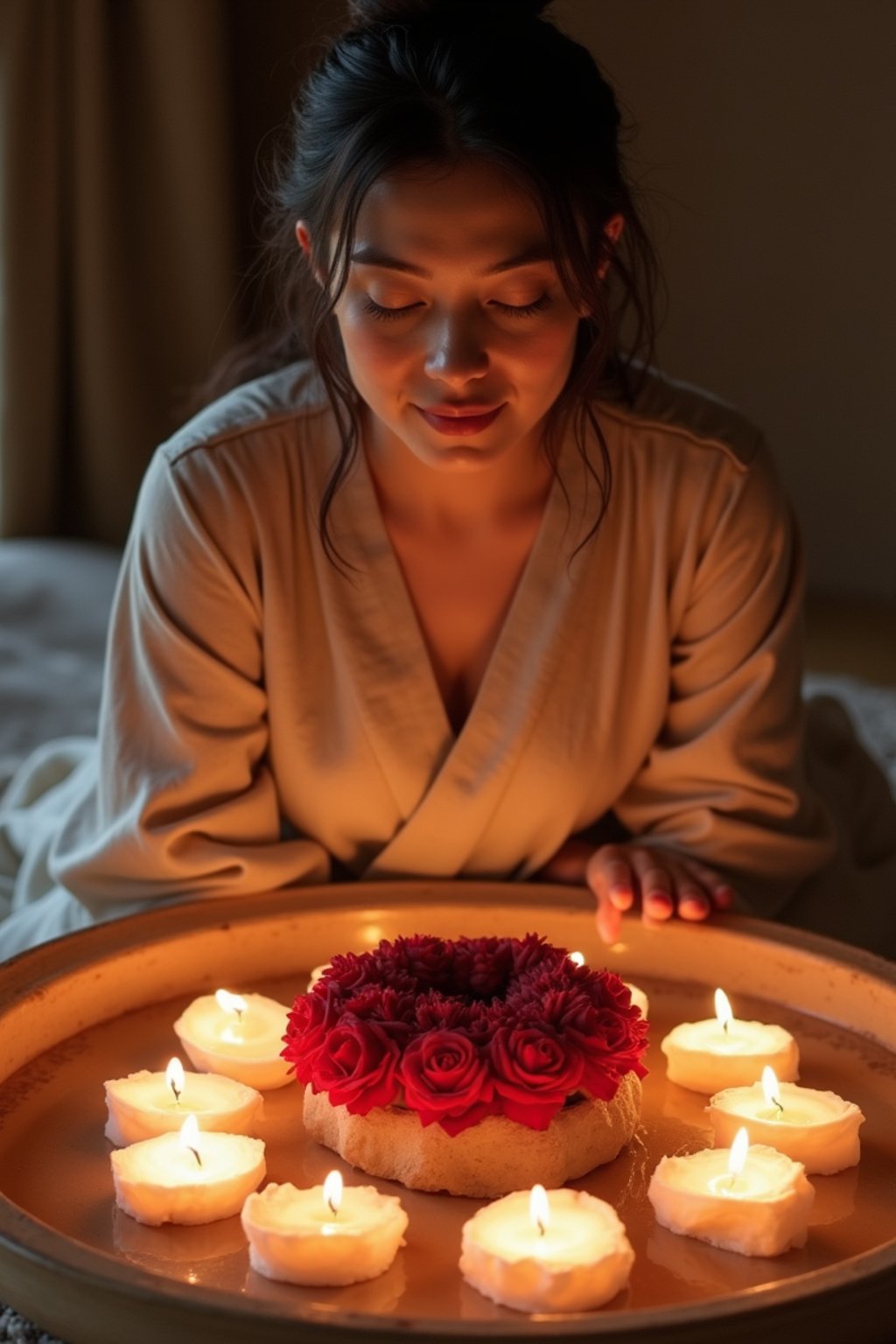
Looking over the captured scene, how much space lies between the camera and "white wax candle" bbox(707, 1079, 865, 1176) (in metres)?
1.24

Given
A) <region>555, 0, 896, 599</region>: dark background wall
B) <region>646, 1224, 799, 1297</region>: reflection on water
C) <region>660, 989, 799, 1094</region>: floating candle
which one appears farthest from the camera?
<region>555, 0, 896, 599</region>: dark background wall

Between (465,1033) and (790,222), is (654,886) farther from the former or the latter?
(790,222)

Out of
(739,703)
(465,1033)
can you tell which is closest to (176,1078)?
(465,1033)

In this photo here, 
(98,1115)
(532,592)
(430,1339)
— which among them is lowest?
(98,1115)

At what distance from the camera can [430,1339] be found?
96 cm

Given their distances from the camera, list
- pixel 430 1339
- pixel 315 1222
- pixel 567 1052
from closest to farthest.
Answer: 1. pixel 430 1339
2. pixel 315 1222
3. pixel 567 1052

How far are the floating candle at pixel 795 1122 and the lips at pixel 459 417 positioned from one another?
0.58 m

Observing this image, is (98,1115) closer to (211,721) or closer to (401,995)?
(401,995)

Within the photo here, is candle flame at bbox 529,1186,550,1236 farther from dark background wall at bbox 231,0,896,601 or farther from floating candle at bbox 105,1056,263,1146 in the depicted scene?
dark background wall at bbox 231,0,896,601

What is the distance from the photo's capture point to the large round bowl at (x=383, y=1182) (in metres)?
0.99

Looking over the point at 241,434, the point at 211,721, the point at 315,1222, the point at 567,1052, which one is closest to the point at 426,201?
the point at 241,434

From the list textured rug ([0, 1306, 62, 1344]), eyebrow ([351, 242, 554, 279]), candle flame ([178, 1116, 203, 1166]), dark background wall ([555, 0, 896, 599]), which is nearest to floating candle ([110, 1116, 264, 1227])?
candle flame ([178, 1116, 203, 1166])

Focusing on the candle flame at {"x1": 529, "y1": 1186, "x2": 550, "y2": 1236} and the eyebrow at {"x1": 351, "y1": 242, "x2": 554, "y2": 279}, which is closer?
the candle flame at {"x1": 529, "y1": 1186, "x2": 550, "y2": 1236}

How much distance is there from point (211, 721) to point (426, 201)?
55cm
